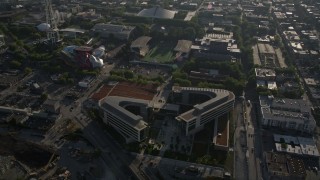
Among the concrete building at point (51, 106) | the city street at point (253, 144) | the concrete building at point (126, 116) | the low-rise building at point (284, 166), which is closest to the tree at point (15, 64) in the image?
the concrete building at point (51, 106)

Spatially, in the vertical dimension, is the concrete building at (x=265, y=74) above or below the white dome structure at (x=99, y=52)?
above

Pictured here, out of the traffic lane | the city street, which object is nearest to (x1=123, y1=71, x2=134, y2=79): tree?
the traffic lane

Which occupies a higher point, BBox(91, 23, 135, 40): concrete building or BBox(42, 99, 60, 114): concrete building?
BBox(91, 23, 135, 40): concrete building

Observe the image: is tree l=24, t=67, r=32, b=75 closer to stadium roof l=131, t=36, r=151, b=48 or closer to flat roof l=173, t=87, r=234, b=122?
stadium roof l=131, t=36, r=151, b=48

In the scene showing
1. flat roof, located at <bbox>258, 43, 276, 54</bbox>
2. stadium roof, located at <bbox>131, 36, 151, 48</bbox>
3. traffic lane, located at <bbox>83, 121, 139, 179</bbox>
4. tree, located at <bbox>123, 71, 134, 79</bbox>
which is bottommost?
traffic lane, located at <bbox>83, 121, 139, 179</bbox>

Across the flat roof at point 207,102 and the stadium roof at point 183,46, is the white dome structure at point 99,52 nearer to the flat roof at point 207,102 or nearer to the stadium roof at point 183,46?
the stadium roof at point 183,46

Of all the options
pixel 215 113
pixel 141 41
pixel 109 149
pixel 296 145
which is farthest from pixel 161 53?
pixel 296 145

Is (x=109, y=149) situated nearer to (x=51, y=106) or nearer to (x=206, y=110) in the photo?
(x=51, y=106)
